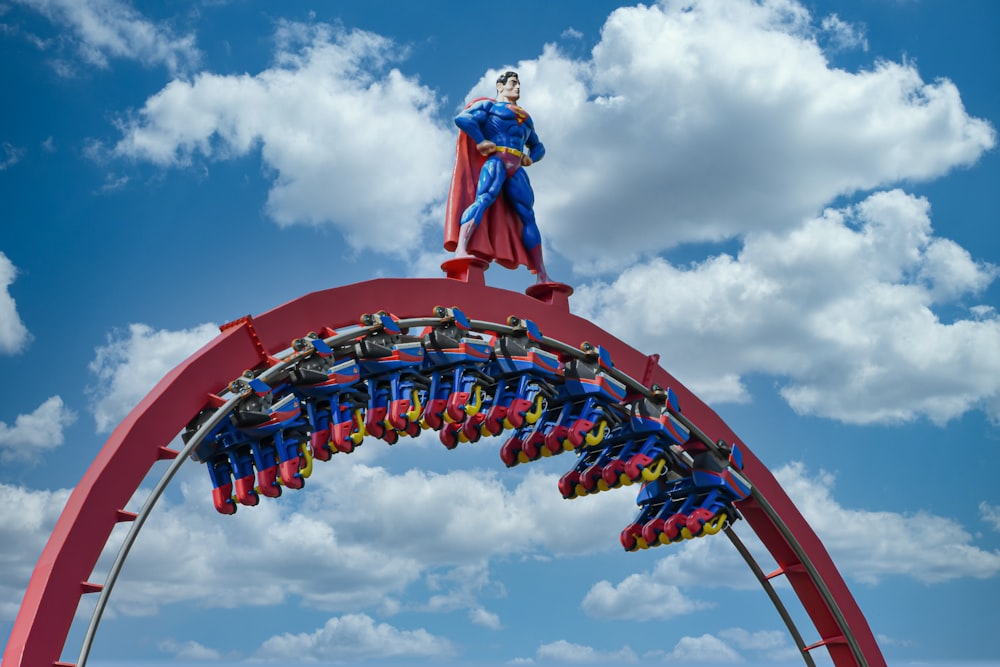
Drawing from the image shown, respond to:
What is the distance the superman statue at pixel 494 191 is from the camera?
35.9 feet

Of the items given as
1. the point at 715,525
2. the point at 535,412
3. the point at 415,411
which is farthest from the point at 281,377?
the point at 715,525

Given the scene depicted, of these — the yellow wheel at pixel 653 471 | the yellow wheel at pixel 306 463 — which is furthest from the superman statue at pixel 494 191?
the yellow wheel at pixel 306 463

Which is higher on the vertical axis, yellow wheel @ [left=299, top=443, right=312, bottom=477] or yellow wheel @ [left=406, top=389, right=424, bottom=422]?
yellow wheel @ [left=406, top=389, right=424, bottom=422]

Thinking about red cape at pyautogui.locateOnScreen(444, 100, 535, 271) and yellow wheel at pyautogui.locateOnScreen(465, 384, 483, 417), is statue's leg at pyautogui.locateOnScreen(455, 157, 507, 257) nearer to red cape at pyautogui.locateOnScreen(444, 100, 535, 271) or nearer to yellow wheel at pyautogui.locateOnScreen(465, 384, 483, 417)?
red cape at pyautogui.locateOnScreen(444, 100, 535, 271)

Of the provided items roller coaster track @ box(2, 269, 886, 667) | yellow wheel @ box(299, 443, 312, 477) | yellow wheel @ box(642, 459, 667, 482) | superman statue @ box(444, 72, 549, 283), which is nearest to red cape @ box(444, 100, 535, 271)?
superman statue @ box(444, 72, 549, 283)

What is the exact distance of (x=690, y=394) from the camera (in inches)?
472

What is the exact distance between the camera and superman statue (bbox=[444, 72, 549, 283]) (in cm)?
1095

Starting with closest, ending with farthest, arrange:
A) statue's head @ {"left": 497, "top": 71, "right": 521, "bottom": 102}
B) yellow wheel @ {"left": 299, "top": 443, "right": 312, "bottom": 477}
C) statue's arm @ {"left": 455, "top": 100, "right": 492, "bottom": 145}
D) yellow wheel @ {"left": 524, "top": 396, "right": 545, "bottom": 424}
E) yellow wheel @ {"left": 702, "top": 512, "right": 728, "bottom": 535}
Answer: yellow wheel @ {"left": 299, "top": 443, "right": 312, "bottom": 477} → yellow wheel @ {"left": 524, "top": 396, "right": 545, "bottom": 424} → statue's arm @ {"left": 455, "top": 100, "right": 492, "bottom": 145} → statue's head @ {"left": 497, "top": 71, "right": 521, "bottom": 102} → yellow wheel @ {"left": 702, "top": 512, "right": 728, "bottom": 535}

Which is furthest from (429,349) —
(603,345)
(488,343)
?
(603,345)

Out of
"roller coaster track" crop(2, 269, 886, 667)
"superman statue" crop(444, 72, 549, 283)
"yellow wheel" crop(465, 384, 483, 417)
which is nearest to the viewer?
"roller coaster track" crop(2, 269, 886, 667)

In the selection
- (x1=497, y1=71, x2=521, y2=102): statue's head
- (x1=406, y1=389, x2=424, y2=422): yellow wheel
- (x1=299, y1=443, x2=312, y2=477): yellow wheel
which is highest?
(x1=497, y1=71, x2=521, y2=102): statue's head

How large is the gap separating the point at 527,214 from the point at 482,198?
1.76 ft

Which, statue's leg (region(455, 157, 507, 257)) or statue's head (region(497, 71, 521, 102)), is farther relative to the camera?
statue's head (region(497, 71, 521, 102))

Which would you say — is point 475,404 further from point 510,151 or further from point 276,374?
point 510,151
